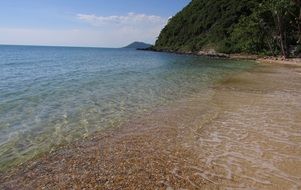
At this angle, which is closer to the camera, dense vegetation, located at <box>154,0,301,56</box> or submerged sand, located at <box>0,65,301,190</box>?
submerged sand, located at <box>0,65,301,190</box>

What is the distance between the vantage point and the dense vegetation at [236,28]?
233 ft

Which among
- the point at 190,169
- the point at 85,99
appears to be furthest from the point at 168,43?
the point at 190,169

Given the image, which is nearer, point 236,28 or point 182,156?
point 182,156

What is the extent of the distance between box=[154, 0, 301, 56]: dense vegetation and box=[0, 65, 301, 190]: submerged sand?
172 feet

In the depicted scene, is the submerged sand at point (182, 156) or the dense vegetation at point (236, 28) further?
the dense vegetation at point (236, 28)

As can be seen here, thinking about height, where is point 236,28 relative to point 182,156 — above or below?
Answer: above

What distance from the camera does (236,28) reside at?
92.7 meters

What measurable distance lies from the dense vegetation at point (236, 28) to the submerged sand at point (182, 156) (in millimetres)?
52385

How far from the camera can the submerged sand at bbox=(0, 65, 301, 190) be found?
761 centimetres

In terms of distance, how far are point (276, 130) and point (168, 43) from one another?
437 feet

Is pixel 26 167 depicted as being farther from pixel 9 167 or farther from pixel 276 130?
pixel 276 130

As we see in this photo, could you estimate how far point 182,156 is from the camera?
9.30 metres

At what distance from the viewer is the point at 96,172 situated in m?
8.16

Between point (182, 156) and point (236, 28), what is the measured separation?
89.1m
